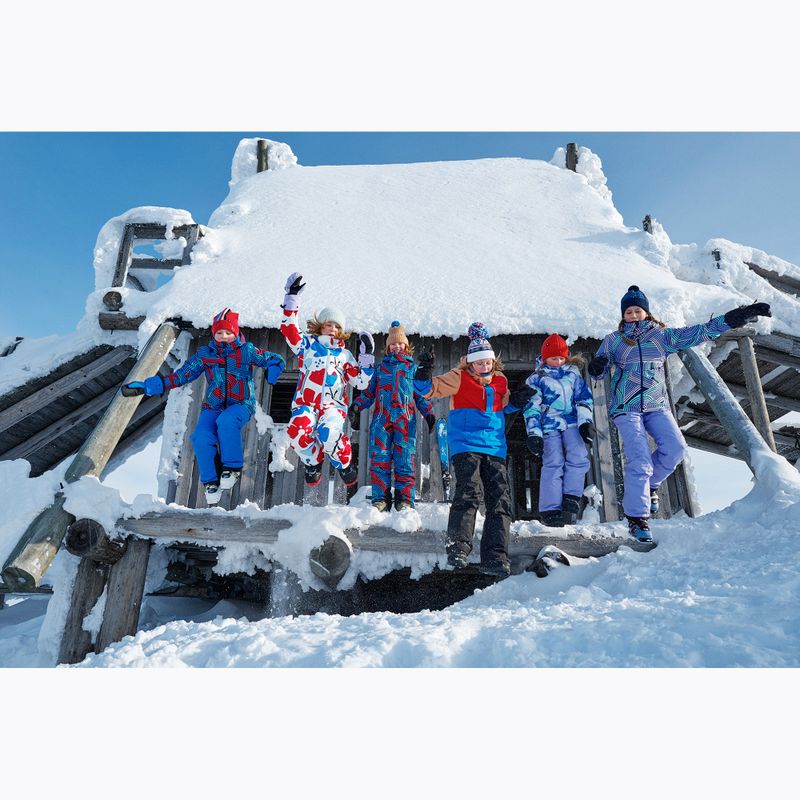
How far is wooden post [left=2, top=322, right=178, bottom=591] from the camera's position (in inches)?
135

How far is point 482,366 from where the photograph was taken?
389cm

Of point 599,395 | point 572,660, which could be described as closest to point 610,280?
point 599,395

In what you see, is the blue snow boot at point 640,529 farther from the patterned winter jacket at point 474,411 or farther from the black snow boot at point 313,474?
the black snow boot at point 313,474

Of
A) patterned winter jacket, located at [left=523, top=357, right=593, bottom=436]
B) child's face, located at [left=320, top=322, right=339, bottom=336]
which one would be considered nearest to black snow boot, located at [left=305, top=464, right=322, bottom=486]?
child's face, located at [left=320, top=322, right=339, bottom=336]

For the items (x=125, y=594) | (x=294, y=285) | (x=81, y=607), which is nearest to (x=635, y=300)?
(x=294, y=285)

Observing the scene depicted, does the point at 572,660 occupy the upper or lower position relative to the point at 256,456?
lower

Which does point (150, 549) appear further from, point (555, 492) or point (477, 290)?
point (477, 290)

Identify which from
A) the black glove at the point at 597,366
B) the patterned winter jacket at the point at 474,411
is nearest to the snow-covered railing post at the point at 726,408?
the black glove at the point at 597,366

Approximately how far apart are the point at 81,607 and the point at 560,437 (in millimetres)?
3711

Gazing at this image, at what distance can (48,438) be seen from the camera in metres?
7.55

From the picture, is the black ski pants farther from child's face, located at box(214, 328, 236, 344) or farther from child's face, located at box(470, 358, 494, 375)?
child's face, located at box(214, 328, 236, 344)

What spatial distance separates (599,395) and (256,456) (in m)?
3.74

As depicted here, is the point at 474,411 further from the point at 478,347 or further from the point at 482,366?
the point at 478,347

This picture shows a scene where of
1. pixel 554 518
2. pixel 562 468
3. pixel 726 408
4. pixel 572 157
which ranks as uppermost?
pixel 572 157
